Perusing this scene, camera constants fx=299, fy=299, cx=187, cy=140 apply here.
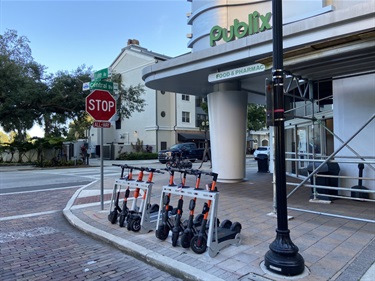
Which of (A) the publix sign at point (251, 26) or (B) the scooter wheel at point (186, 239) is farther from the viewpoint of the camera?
(A) the publix sign at point (251, 26)

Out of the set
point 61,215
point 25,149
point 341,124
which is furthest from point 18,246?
point 25,149

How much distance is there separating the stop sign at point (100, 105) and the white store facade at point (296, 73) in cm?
339

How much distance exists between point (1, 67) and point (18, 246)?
22.7 m

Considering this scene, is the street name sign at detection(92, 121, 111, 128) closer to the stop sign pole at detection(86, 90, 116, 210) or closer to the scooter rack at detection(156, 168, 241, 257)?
the stop sign pole at detection(86, 90, 116, 210)

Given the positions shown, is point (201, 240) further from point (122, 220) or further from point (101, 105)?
point (101, 105)

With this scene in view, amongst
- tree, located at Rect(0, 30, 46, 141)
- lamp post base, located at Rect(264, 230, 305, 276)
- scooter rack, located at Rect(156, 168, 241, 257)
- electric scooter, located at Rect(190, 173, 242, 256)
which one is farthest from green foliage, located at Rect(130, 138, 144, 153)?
lamp post base, located at Rect(264, 230, 305, 276)

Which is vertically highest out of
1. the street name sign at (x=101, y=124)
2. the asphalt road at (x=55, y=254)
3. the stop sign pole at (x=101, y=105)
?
the stop sign pole at (x=101, y=105)

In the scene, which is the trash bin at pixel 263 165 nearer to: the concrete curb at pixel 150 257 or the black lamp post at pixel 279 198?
the concrete curb at pixel 150 257

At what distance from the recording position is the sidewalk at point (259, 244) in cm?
376

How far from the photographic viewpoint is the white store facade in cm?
583

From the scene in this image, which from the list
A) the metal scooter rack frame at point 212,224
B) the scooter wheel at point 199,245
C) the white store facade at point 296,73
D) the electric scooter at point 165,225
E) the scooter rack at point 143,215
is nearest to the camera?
the metal scooter rack frame at point 212,224

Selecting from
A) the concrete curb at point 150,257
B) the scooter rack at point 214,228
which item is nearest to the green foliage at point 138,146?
the concrete curb at point 150,257

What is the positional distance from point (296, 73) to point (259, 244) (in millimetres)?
3844

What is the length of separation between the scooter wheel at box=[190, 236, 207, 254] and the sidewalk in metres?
0.06
